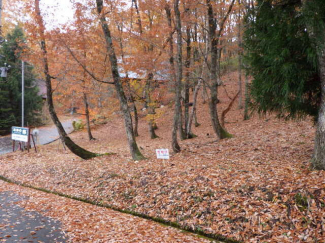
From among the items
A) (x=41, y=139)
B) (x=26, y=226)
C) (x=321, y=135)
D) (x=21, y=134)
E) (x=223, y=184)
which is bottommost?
(x=26, y=226)

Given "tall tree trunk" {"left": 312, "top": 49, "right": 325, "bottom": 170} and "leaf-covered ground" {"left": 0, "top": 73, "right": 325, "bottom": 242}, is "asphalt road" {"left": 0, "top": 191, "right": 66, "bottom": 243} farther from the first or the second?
"tall tree trunk" {"left": 312, "top": 49, "right": 325, "bottom": 170}

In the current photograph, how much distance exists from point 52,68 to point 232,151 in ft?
33.6

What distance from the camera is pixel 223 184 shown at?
5.73 m

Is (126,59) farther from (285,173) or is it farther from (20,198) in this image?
(285,173)

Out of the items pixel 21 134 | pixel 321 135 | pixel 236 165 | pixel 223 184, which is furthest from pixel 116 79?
pixel 21 134

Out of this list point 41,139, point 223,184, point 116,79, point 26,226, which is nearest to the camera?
point 26,226

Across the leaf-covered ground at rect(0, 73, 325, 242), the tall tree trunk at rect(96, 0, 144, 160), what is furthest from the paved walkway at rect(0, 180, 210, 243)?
the tall tree trunk at rect(96, 0, 144, 160)

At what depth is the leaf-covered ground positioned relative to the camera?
4.46 m

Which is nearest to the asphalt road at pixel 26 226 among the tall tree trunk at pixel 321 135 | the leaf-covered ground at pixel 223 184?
the leaf-covered ground at pixel 223 184

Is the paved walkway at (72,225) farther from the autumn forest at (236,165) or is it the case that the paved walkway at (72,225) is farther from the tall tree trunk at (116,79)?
the tall tree trunk at (116,79)

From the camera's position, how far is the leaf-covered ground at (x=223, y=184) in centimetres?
446

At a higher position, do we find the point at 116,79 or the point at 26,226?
the point at 116,79

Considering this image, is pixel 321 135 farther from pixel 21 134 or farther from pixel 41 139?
pixel 41 139

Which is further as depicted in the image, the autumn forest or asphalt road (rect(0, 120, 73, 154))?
asphalt road (rect(0, 120, 73, 154))
